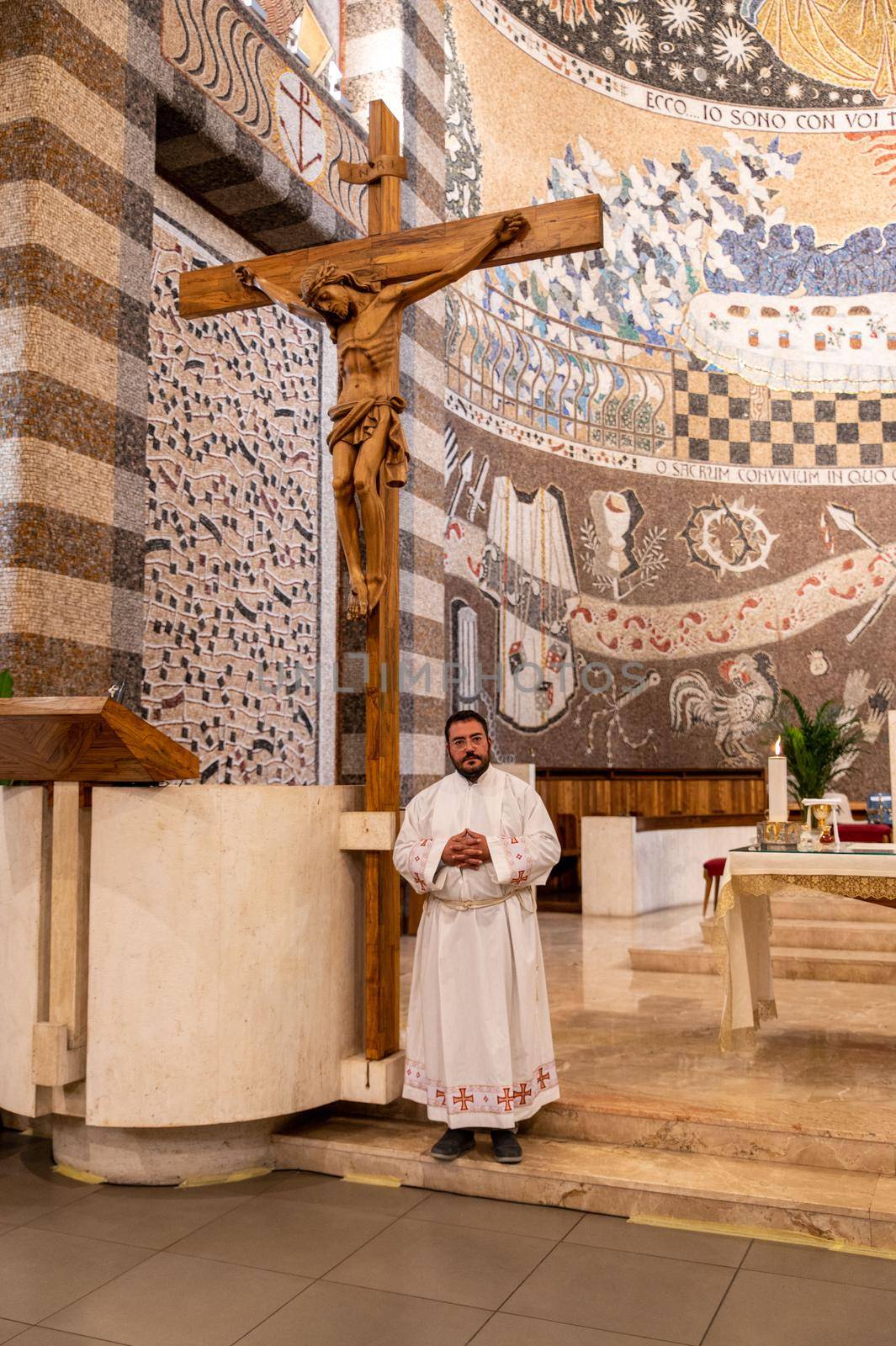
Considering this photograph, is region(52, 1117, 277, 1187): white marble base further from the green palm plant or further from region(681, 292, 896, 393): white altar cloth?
region(681, 292, 896, 393): white altar cloth

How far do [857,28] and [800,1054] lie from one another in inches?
493

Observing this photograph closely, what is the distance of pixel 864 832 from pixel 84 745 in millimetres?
4533

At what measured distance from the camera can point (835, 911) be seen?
25.4 ft

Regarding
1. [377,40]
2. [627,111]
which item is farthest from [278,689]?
[627,111]

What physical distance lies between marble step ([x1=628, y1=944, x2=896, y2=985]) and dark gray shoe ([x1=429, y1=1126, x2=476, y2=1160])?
321 cm

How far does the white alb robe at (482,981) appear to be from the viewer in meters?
3.77

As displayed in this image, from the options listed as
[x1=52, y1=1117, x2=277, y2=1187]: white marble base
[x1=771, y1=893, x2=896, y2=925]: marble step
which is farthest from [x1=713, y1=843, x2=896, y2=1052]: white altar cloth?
[x1=771, y1=893, x2=896, y2=925]: marble step

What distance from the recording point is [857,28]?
13188mm

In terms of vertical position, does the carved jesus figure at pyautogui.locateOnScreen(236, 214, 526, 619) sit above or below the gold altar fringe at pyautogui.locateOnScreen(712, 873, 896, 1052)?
above

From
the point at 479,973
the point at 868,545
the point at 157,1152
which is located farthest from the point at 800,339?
the point at 157,1152

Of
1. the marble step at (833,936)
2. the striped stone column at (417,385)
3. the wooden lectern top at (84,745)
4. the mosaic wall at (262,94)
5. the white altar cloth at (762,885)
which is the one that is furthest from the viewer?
the striped stone column at (417,385)

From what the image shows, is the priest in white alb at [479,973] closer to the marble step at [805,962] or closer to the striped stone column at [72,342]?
the striped stone column at [72,342]

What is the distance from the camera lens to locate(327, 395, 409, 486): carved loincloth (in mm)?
4258

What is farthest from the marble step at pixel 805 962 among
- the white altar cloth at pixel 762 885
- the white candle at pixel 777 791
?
the white candle at pixel 777 791
